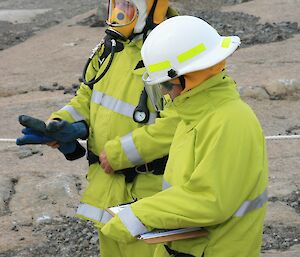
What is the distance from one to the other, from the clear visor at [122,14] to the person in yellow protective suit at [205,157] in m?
1.03

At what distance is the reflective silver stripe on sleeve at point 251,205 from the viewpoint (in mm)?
3113

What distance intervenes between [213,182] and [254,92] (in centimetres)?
728

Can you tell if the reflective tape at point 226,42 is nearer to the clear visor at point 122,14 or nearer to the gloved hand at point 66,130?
the clear visor at point 122,14

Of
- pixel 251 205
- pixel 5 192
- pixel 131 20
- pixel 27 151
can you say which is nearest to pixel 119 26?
pixel 131 20

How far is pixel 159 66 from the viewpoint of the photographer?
3.21 meters

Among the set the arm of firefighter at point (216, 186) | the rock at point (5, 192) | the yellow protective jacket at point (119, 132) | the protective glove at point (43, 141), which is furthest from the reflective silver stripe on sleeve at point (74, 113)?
the rock at point (5, 192)

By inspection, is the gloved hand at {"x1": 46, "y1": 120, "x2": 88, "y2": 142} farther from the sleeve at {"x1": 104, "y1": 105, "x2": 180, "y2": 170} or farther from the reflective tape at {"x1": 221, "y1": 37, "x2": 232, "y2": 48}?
the reflective tape at {"x1": 221, "y1": 37, "x2": 232, "y2": 48}

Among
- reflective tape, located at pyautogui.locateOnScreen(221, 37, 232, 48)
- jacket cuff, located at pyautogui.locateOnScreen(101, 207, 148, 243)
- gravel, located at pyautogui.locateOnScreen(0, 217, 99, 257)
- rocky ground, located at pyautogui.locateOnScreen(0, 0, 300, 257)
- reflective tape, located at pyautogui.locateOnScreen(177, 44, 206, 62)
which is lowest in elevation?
rocky ground, located at pyautogui.locateOnScreen(0, 0, 300, 257)

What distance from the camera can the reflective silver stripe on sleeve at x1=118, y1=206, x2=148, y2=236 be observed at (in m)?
3.18

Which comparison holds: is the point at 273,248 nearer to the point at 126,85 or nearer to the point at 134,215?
the point at 126,85

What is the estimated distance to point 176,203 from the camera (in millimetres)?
3059

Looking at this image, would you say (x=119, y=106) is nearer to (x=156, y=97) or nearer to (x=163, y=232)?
(x=156, y=97)

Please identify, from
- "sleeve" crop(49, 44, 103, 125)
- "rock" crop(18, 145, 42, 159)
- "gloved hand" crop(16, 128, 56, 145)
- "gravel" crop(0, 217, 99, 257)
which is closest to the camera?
"gloved hand" crop(16, 128, 56, 145)

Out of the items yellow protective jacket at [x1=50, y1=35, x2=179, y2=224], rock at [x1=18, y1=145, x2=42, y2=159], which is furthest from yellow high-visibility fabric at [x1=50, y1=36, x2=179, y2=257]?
rock at [x1=18, y1=145, x2=42, y2=159]
